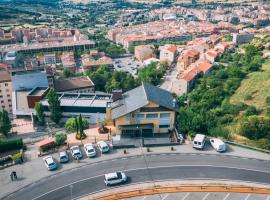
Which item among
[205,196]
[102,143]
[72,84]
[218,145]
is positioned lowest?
[72,84]

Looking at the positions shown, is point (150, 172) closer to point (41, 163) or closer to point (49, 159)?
point (49, 159)

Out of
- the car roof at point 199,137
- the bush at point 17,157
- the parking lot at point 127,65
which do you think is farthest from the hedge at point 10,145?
the parking lot at point 127,65

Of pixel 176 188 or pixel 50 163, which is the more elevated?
pixel 50 163

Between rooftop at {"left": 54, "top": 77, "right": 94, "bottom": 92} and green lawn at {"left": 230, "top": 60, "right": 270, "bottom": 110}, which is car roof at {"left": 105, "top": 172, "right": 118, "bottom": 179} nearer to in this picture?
green lawn at {"left": 230, "top": 60, "right": 270, "bottom": 110}

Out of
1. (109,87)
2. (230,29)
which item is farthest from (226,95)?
(230,29)

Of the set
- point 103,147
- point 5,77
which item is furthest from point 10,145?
point 5,77

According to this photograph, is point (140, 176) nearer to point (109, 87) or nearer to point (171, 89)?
point (109, 87)
